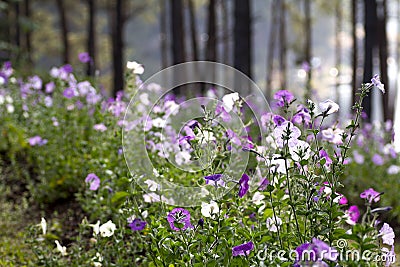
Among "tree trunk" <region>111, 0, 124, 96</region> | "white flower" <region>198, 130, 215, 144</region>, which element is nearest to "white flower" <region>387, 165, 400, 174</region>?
"white flower" <region>198, 130, 215, 144</region>

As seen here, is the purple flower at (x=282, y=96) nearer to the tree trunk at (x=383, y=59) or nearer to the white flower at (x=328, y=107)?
the white flower at (x=328, y=107)

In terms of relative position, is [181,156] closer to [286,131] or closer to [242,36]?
[286,131]

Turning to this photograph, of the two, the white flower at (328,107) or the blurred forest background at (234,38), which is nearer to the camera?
the white flower at (328,107)

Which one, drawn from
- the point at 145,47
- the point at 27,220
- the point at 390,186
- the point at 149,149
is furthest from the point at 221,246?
the point at 145,47

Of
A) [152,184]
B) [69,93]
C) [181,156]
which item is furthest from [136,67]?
[69,93]

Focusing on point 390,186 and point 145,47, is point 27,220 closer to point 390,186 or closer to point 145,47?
point 390,186

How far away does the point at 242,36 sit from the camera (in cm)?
830

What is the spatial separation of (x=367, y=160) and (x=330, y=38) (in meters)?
55.8

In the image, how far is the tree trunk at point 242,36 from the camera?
8164 millimetres

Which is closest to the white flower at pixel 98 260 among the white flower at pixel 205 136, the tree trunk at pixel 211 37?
the white flower at pixel 205 136

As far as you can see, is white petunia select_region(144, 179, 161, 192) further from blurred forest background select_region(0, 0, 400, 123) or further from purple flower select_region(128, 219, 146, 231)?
blurred forest background select_region(0, 0, 400, 123)

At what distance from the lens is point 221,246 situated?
6.81 ft

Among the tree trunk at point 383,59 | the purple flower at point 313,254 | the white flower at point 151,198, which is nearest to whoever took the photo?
the purple flower at point 313,254

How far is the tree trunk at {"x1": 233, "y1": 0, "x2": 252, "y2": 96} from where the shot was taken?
8164mm
